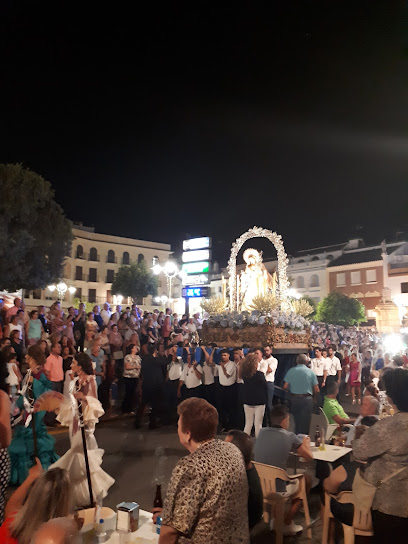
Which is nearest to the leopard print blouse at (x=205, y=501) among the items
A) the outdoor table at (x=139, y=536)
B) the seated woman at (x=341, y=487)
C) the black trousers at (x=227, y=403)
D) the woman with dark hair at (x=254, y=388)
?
the outdoor table at (x=139, y=536)

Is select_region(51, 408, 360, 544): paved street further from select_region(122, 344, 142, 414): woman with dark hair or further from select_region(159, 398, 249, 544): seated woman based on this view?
select_region(159, 398, 249, 544): seated woman

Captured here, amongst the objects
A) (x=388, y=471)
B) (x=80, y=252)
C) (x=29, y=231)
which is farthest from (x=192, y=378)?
(x=80, y=252)

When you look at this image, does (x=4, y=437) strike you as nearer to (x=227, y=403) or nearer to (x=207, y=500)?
(x=207, y=500)

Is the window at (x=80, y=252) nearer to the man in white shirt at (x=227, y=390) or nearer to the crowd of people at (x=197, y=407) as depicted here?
the crowd of people at (x=197, y=407)

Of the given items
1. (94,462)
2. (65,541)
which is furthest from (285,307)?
(65,541)

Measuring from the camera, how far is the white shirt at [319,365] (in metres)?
13.3

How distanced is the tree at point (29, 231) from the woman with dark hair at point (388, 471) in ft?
67.6

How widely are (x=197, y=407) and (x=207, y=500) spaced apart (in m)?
0.51

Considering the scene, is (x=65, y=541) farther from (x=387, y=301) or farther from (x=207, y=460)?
(x=387, y=301)

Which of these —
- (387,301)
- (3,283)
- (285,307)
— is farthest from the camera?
(387,301)

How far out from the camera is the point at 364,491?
10.8ft

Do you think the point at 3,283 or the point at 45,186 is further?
the point at 45,186

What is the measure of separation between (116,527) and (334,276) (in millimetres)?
49964

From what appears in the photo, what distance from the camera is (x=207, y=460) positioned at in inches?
99.7
